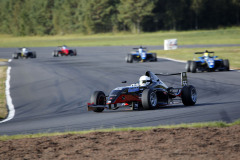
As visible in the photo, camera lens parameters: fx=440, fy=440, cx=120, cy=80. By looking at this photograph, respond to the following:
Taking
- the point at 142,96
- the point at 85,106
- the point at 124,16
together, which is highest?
the point at 124,16

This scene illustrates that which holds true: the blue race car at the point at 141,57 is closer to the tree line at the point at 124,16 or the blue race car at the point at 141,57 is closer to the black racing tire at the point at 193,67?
the black racing tire at the point at 193,67

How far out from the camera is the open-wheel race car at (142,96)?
43.7ft

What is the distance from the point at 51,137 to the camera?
9.63 meters

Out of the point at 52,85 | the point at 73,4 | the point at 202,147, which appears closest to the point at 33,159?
the point at 202,147

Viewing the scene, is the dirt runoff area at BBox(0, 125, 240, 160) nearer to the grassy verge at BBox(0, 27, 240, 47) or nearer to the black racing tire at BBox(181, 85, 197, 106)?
the black racing tire at BBox(181, 85, 197, 106)

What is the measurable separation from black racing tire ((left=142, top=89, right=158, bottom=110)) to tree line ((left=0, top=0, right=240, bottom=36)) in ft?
311

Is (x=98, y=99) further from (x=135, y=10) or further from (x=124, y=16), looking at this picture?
(x=135, y=10)

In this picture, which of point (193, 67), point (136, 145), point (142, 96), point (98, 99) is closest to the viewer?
point (136, 145)

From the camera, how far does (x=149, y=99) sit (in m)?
13.1

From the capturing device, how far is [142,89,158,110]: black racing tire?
12984mm

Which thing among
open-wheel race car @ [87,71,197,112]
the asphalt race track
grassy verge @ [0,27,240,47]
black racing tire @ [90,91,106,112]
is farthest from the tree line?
black racing tire @ [90,91,106,112]

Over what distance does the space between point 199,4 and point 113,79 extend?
3387 inches

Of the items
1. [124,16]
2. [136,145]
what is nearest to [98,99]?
[136,145]

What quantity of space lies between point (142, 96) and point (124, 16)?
9710cm
